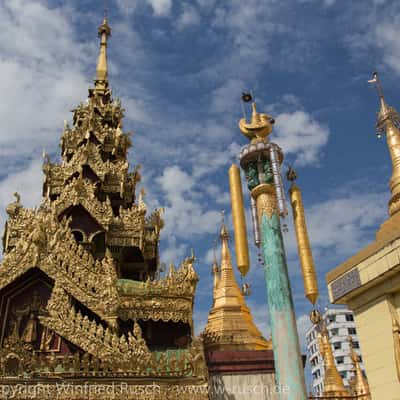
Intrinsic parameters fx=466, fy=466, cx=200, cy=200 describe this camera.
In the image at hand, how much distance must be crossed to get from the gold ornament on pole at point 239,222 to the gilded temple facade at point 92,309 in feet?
7.17

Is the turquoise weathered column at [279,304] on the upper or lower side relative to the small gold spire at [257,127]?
lower

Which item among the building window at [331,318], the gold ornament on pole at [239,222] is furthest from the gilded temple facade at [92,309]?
the building window at [331,318]

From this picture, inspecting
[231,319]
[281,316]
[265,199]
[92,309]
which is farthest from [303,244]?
[231,319]

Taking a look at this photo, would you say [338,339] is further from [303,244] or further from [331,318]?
[303,244]

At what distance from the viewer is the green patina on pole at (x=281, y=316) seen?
8094 millimetres

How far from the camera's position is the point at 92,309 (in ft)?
37.3

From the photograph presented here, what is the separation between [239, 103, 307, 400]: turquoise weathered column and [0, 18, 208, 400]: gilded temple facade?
2.25 m

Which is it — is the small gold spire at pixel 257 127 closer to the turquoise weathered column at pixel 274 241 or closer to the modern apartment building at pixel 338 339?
the turquoise weathered column at pixel 274 241

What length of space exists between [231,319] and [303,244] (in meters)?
7.73

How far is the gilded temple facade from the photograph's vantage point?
32.0ft

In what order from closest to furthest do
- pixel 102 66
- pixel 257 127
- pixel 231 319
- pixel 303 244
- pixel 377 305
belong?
pixel 377 305
pixel 303 244
pixel 257 127
pixel 231 319
pixel 102 66

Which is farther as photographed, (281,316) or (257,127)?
(257,127)

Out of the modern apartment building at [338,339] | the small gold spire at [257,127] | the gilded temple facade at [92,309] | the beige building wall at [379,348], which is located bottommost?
the beige building wall at [379,348]

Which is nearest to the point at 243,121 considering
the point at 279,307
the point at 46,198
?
the point at 279,307
